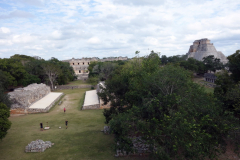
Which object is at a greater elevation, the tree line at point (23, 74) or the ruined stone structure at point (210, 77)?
the tree line at point (23, 74)

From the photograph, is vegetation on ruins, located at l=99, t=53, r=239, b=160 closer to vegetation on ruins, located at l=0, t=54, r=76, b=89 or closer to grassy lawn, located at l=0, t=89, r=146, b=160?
grassy lawn, located at l=0, t=89, r=146, b=160

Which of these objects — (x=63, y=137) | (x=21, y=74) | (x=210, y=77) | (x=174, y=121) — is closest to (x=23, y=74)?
(x=21, y=74)

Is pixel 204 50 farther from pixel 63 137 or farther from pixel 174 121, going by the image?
pixel 174 121

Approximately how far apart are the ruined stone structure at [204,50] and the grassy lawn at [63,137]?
4363 centimetres

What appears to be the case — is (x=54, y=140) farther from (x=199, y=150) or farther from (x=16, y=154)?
(x=199, y=150)

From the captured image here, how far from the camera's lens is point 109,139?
10.6 metres

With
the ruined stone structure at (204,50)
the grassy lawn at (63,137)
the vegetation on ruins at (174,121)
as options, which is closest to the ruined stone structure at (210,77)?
the ruined stone structure at (204,50)

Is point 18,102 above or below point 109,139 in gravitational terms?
above

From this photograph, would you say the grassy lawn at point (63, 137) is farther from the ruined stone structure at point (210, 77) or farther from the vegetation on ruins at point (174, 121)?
the ruined stone structure at point (210, 77)

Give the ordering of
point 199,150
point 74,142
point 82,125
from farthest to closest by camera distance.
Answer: point 82,125 < point 74,142 < point 199,150

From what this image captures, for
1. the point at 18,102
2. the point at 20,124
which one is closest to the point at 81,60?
the point at 18,102

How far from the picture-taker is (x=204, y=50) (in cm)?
4866

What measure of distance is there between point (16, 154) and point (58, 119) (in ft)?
20.6

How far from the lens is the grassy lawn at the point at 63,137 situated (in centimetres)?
882
